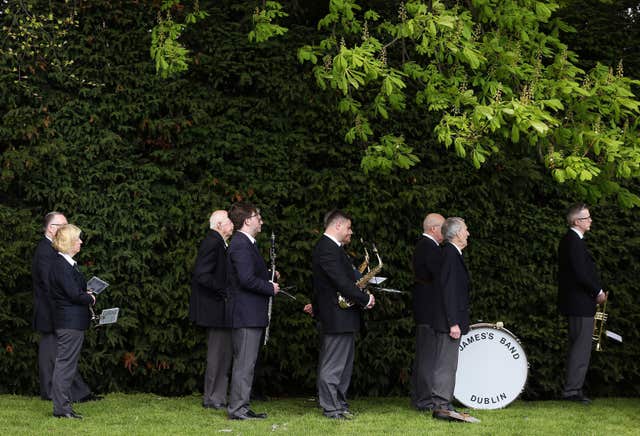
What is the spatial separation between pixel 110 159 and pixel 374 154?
343 cm

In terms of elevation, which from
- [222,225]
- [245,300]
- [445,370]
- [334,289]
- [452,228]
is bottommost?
[445,370]

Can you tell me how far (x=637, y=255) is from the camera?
43.1 feet

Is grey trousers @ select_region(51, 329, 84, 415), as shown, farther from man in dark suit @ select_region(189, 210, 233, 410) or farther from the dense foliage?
the dense foliage

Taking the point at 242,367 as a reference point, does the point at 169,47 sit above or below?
above

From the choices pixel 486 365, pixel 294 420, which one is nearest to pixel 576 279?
pixel 486 365

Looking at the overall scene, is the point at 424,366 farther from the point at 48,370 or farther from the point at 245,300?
Result: the point at 48,370

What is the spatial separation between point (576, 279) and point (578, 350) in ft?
2.72

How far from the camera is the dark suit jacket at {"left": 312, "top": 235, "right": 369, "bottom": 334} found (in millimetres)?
9977

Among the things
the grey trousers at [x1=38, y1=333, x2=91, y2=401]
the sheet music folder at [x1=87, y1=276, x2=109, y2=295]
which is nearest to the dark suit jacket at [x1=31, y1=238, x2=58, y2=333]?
the grey trousers at [x1=38, y1=333, x2=91, y2=401]

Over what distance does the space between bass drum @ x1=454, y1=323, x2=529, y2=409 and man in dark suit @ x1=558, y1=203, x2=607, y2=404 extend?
3.99 ft

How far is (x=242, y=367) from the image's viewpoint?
9.96 metres

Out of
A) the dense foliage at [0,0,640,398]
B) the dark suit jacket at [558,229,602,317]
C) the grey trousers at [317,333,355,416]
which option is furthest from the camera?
the dense foliage at [0,0,640,398]

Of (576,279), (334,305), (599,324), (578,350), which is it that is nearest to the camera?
(334,305)

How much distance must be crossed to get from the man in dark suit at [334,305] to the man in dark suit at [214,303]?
3.98ft
